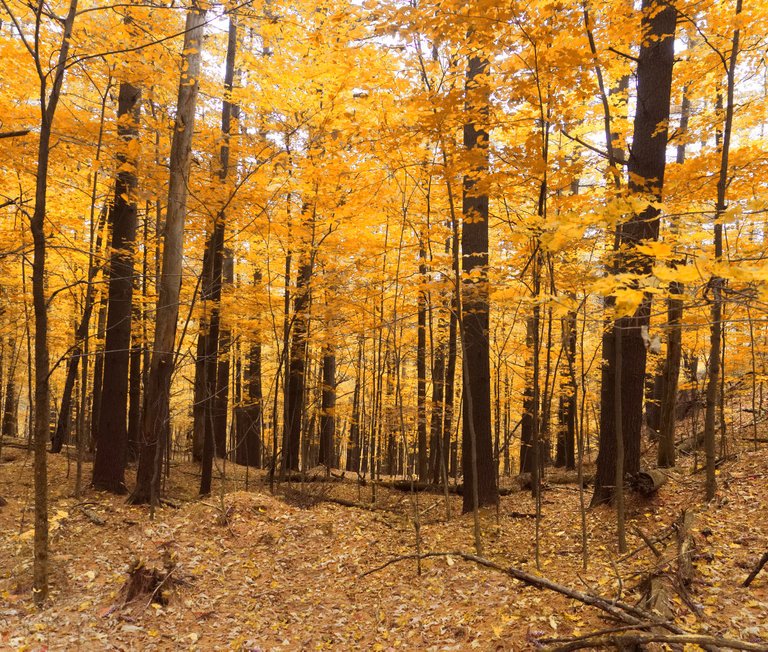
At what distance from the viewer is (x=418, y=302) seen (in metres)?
9.63

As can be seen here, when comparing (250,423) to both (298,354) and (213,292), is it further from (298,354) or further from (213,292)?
(213,292)

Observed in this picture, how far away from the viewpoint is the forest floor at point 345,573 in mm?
4211

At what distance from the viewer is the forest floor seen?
4.21 metres

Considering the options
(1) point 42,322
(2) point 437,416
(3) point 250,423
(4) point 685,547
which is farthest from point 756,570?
(3) point 250,423

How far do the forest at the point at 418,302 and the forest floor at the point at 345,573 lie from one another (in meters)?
0.04

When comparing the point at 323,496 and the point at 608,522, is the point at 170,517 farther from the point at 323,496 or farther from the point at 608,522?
the point at 608,522

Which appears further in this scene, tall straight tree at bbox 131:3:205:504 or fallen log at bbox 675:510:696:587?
tall straight tree at bbox 131:3:205:504

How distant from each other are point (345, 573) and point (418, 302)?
5.09 m

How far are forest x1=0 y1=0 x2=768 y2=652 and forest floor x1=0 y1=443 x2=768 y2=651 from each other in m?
0.04

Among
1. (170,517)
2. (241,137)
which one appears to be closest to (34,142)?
(241,137)

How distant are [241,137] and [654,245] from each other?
7814mm

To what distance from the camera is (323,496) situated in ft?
32.4

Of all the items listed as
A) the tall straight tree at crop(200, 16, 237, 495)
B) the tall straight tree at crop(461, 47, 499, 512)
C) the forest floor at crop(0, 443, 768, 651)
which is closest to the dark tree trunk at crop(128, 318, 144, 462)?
the tall straight tree at crop(200, 16, 237, 495)

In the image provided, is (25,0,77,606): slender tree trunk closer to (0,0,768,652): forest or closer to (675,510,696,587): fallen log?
(0,0,768,652): forest
